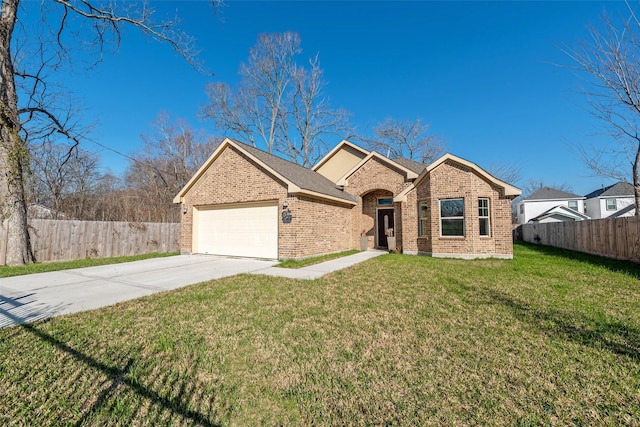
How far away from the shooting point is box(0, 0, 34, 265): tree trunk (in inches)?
368

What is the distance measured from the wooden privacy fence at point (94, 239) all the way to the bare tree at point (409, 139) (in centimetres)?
2376

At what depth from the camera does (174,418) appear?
2104mm

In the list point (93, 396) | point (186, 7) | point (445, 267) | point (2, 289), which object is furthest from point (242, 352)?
point (186, 7)

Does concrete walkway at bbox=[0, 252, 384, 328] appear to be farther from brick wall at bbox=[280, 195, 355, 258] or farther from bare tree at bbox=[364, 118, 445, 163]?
bare tree at bbox=[364, 118, 445, 163]

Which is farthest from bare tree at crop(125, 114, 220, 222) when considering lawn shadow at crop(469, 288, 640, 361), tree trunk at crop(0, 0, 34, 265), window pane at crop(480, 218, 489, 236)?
lawn shadow at crop(469, 288, 640, 361)

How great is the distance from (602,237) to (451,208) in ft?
19.5

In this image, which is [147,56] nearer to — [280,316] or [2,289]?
[2,289]

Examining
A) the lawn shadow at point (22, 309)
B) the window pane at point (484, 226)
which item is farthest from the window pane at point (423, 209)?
the lawn shadow at point (22, 309)

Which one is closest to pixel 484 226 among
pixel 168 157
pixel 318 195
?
pixel 318 195

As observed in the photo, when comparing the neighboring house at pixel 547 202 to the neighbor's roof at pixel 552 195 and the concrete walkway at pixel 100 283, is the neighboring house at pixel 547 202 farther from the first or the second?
the concrete walkway at pixel 100 283

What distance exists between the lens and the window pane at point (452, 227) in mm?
11280

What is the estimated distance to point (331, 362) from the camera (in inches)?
115

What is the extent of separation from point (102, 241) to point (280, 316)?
11.9 meters

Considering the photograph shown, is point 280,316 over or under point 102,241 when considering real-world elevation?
under
